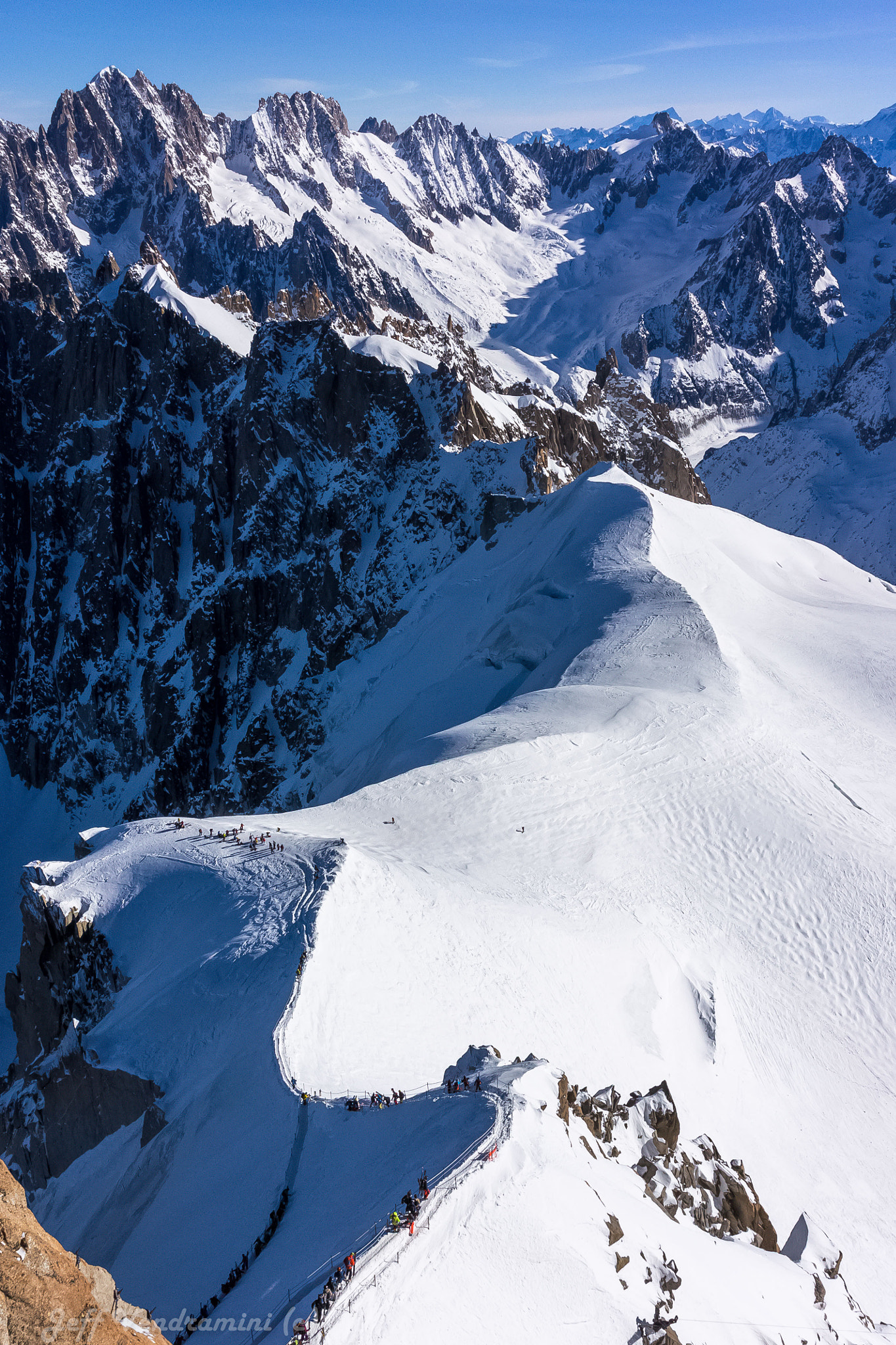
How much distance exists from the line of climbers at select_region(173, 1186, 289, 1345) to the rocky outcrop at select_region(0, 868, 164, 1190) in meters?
7.75

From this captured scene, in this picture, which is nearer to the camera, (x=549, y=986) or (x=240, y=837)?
(x=549, y=986)

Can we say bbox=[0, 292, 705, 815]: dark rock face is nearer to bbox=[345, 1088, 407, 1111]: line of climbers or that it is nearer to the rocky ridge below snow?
bbox=[345, 1088, 407, 1111]: line of climbers

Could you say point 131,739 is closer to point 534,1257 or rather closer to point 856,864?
point 856,864

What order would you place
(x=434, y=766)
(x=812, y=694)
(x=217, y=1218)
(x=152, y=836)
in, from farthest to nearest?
(x=812, y=694), (x=434, y=766), (x=152, y=836), (x=217, y=1218)

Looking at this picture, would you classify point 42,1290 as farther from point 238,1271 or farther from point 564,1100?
point 564,1100

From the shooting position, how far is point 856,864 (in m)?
35.7

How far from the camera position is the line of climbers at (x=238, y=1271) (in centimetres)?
1520

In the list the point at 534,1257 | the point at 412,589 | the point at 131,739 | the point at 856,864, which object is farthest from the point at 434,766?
→ the point at 131,739

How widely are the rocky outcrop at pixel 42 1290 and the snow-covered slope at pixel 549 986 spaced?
3628 mm

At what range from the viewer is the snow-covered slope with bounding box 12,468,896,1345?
53.1 ft

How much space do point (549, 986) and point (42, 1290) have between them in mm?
18972

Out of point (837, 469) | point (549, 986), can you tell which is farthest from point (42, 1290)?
point (837, 469)

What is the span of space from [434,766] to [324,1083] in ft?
65.8

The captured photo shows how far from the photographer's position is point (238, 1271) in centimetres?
1642
